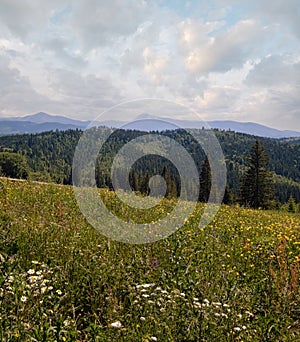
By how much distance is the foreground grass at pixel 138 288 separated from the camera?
321cm

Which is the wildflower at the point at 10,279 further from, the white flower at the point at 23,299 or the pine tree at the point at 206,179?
the pine tree at the point at 206,179

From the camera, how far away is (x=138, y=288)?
4.01 metres

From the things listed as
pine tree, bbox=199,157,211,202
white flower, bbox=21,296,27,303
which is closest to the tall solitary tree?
pine tree, bbox=199,157,211,202

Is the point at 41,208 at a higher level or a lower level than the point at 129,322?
higher

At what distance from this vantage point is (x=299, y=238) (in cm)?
850

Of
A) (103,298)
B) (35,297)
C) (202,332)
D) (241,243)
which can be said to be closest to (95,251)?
(103,298)

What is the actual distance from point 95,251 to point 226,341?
105 inches

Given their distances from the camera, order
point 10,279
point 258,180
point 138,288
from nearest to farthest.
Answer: point 10,279 → point 138,288 → point 258,180

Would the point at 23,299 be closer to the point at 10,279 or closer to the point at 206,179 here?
the point at 10,279

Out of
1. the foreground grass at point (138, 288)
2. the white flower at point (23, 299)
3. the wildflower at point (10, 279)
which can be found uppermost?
the wildflower at point (10, 279)

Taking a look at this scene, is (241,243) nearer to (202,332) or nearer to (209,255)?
(209,255)

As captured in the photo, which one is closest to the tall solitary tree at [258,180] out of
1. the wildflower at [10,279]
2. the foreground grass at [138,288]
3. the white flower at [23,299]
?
the foreground grass at [138,288]

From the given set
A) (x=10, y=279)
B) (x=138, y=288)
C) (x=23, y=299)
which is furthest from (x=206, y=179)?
(x=23, y=299)

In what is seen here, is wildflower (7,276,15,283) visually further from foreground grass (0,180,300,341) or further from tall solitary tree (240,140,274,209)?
tall solitary tree (240,140,274,209)
